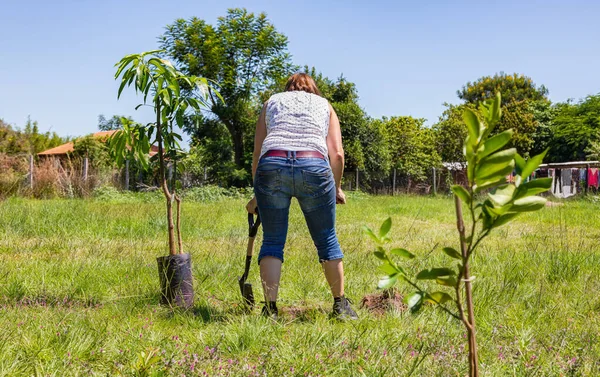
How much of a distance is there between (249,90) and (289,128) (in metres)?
22.0

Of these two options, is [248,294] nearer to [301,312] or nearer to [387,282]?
[301,312]

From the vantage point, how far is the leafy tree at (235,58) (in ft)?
79.7

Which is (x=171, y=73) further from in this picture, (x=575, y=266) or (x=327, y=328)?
(x=575, y=266)

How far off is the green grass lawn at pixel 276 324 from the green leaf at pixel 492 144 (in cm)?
135

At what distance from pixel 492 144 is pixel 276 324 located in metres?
2.10

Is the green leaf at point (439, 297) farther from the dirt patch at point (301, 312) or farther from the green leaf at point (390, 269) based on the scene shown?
the dirt patch at point (301, 312)

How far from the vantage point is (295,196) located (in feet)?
10.2

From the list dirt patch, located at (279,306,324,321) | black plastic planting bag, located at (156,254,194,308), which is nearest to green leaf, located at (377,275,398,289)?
dirt patch, located at (279,306,324,321)

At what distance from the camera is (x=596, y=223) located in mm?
8969

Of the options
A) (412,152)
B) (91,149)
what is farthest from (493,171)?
(412,152)

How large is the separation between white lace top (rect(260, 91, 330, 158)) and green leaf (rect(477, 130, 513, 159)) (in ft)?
7.49

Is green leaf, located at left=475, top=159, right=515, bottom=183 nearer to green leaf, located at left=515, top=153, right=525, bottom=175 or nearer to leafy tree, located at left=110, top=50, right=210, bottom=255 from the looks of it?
green leaf, located at left=515, top=153, right=525, bottom=175

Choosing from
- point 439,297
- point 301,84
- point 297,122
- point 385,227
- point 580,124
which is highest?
point 580,124

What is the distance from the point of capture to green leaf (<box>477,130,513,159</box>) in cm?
77
